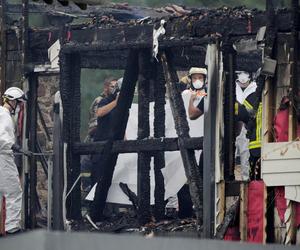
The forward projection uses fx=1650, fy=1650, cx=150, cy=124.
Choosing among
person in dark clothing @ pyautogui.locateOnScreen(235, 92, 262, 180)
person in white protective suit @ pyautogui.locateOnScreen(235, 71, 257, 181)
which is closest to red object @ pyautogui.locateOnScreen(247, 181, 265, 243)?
person in dark clothing @ pyautogui.locateOnScreen(235, 92, 262, 180)

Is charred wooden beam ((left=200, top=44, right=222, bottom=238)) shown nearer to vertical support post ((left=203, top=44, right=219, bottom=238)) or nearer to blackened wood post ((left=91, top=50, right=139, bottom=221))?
vertical support post ((left=203, top=44, right=219, bottom=238))

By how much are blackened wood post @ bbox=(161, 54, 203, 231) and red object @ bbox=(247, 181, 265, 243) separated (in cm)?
111

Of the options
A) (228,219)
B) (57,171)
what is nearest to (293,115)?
(228,219)

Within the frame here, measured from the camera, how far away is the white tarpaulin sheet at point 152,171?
22.5 metres

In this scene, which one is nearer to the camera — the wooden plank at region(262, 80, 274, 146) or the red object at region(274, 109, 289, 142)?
the red object at region(274, 109, 289, 142)

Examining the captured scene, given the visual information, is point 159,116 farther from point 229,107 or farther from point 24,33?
point 24,33

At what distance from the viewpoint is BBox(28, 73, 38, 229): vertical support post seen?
2333cm

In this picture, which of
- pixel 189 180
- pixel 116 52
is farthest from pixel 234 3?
pixel 189 180

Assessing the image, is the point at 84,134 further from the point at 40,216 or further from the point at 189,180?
the point at 189,180

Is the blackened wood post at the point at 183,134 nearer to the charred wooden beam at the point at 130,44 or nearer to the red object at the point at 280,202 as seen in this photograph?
the charred wooden beam at the point at 130,44

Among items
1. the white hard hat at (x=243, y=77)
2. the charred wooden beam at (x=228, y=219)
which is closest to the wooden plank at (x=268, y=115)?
the charred wooden beam at (x=228, y=219)

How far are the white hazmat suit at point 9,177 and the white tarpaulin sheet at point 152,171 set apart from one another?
1517mm

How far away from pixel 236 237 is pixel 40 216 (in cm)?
465

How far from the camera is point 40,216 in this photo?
2392 cm
